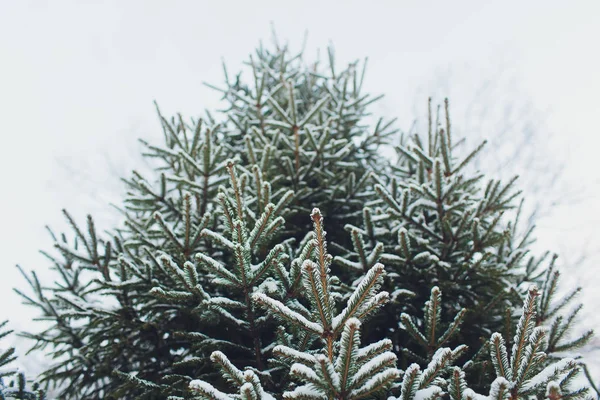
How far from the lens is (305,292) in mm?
2240

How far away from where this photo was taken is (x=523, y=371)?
1528 millimetres

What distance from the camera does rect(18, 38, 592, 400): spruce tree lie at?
5.01 feet

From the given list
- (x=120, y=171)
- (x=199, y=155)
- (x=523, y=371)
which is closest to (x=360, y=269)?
(x=523, y=371)

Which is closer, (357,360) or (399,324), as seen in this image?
(357,360)

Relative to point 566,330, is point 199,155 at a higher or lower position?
higher

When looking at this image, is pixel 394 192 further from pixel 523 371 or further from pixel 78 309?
pixel 78 309

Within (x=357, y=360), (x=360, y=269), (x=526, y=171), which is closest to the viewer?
(x=357, y=360)

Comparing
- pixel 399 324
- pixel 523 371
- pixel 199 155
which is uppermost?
pixel 199 155

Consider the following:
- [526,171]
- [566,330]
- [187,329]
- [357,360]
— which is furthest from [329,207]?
[526,171]

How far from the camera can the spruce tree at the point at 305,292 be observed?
1.53m

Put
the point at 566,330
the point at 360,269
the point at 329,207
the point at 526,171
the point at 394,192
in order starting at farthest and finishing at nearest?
the point at 526,171
the point at 329,207
the point at 394,192
the point at 360,269
the point at 566,330

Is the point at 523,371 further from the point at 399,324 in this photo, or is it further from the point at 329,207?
the point at 329,207

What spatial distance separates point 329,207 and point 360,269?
1305 mm

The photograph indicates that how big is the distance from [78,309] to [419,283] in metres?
2.51
